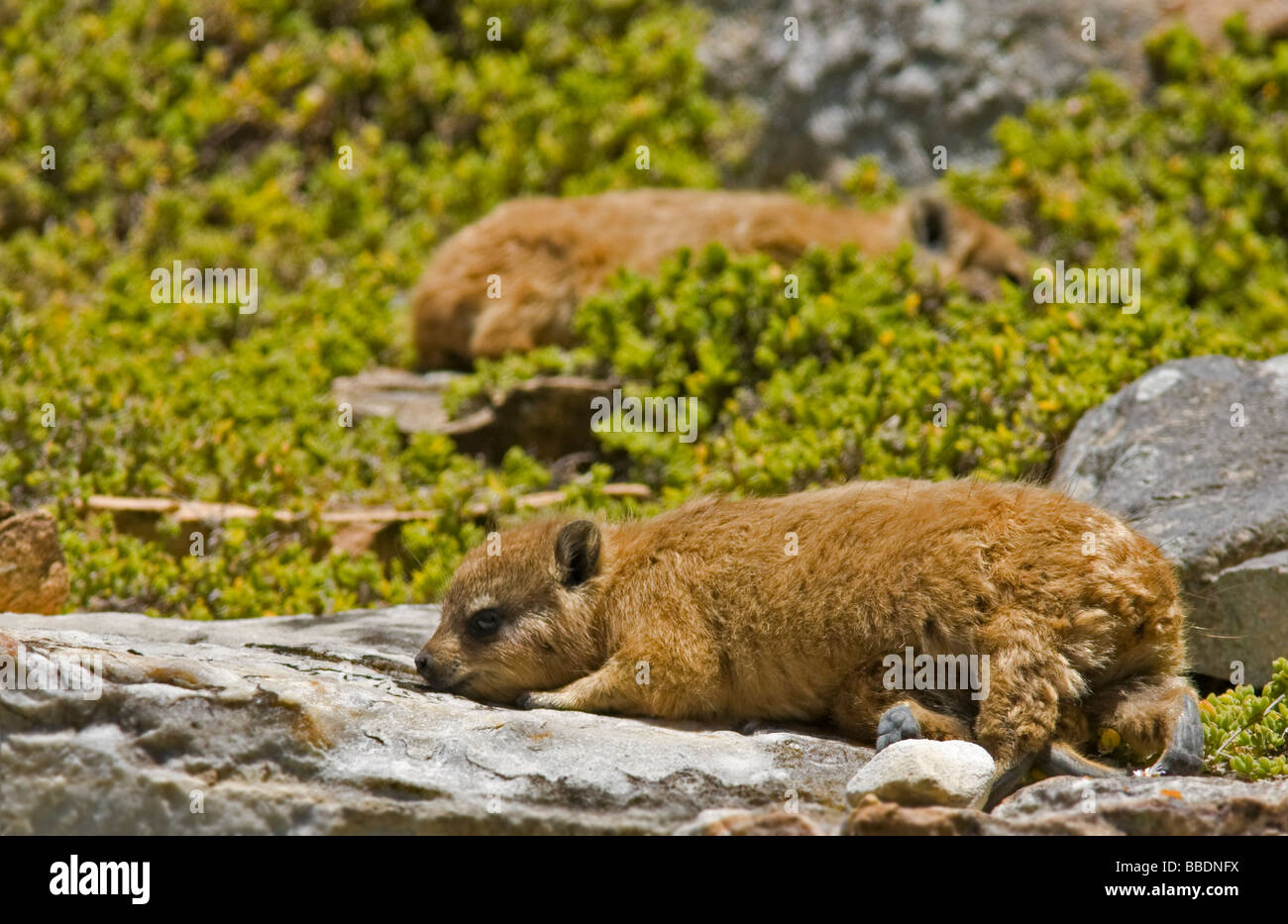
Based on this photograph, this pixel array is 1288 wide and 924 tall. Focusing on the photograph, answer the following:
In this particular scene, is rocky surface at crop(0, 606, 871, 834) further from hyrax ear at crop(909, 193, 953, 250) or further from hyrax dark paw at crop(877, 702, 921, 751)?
hyrax ear at crop(909, 193, 953, 250)

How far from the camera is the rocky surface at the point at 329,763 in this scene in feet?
14.4

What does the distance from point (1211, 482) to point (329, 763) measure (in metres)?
4.35

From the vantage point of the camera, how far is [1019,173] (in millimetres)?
11242

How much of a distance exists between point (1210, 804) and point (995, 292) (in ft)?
20.4

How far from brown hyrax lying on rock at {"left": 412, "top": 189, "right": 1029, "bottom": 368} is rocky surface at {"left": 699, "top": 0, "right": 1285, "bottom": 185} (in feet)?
5.77

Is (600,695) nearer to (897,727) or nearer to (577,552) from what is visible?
(577,552)

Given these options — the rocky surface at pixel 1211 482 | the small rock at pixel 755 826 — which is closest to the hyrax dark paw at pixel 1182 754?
the rocky surface at pixel 1211 482

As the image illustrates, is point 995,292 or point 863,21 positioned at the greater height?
point 863,21

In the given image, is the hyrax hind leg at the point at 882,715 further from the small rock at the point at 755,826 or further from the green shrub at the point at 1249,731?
the green shrub at the point at 1249,731

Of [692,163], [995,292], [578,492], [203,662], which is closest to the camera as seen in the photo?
[203,662]

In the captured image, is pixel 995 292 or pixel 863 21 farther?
pixel 863 21

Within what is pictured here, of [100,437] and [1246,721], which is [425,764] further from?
[100,437]

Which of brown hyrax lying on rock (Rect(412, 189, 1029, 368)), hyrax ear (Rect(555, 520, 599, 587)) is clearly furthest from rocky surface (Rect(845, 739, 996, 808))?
brown hyrax lying on rock (Rect(412, 189, 1029, 368))

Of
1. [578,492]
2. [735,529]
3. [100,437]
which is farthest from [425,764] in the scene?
[100,437]
